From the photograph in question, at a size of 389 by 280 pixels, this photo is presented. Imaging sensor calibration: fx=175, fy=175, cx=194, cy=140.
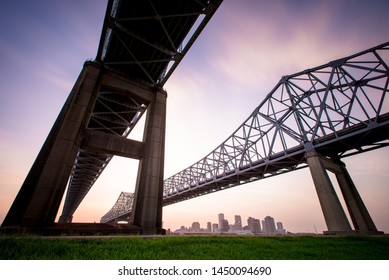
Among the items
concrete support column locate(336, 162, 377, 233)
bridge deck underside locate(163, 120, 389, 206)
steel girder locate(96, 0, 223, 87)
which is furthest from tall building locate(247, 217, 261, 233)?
steel girder locate(96, 0, 223, 87)

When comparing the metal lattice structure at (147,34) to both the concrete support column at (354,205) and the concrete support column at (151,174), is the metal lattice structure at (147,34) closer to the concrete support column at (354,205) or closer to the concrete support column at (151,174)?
the concrete support column at (151,174)

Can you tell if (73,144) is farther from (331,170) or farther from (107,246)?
(331,170)

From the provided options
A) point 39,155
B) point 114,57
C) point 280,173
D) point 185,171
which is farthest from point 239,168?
point 185,171

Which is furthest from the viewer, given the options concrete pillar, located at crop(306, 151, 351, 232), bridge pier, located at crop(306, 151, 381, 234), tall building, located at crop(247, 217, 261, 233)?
tall building, located at crop(247, 217, 261, 233)

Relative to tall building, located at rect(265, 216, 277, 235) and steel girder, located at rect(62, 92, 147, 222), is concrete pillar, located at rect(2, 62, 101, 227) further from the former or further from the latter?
tall building, located at rect(265, 216, 277, 235)

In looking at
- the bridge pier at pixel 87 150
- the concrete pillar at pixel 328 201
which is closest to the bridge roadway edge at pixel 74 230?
A: the bridge pier at pixel 87 150
